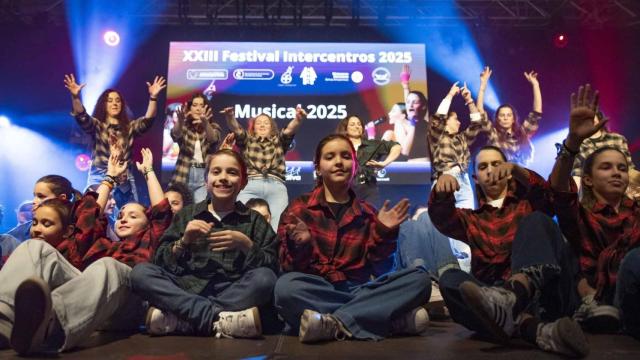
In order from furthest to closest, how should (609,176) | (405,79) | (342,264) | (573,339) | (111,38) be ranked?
1. (111,38)
2. (405,79)
3. (609,176)
4. (342,264)
5. (573,339)

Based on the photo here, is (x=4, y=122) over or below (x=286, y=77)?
below

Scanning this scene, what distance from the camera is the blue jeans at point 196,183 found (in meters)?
4.07

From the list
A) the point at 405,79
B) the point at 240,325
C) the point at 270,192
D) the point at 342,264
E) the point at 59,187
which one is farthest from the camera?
the point at 405,79

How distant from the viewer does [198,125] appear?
4.36 meters

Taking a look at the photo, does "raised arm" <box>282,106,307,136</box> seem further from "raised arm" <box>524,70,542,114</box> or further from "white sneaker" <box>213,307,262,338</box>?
"raised arm" <box>524,70,542,114</box>

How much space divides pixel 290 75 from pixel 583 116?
432 cm

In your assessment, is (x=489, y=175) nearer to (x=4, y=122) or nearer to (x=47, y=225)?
(x=47, y=225)

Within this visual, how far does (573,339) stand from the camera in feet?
4.96

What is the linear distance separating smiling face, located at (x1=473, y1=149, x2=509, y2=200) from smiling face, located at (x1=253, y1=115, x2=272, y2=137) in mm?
2074

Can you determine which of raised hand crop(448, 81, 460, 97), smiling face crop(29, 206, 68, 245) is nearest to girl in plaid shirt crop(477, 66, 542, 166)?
raised hand crop(448, 81, 460, 97)

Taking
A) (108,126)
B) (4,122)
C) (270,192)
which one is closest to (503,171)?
(270,192)

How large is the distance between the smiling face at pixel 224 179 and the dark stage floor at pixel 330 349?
0.56 metres

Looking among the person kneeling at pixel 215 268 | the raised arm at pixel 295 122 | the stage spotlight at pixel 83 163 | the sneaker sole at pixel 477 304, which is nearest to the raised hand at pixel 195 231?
the person kneeling at pixel 215 268

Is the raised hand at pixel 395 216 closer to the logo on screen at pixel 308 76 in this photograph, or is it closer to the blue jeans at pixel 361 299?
the blue jeans at pixel 361 299
